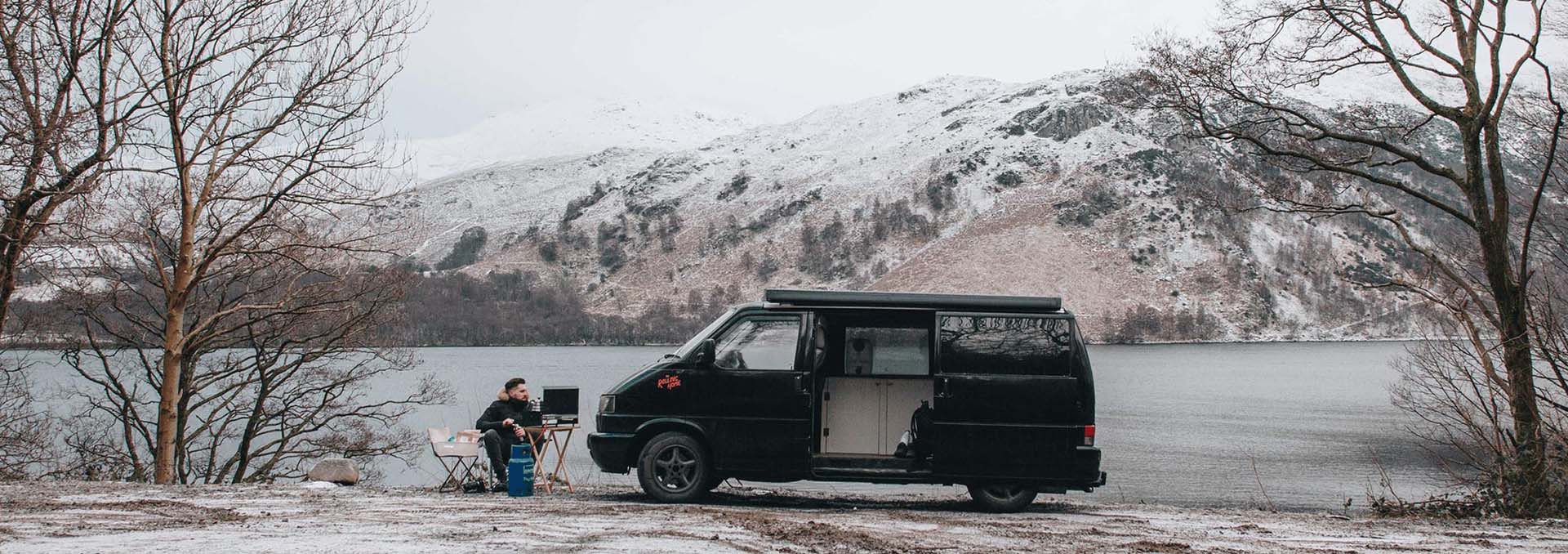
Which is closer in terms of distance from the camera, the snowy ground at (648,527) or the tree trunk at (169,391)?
the snowy ground at (648,527)

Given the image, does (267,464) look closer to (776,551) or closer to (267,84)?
(267,84)

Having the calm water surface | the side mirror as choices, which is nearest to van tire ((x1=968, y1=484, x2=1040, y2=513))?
the side mirror

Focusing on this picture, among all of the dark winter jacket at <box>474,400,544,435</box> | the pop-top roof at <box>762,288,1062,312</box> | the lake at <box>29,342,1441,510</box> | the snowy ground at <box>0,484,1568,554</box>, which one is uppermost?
the pop-top roof at <box>762,288,1062,312</box>

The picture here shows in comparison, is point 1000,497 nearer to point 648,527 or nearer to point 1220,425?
point 648,527

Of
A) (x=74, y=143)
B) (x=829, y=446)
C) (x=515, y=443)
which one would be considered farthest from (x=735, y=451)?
(x=74, y=143)

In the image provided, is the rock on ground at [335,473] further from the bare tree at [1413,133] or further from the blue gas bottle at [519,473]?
the bare tree at [1413,133]

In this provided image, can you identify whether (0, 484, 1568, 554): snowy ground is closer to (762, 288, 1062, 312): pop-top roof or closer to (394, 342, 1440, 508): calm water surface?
(762, 288, 1062, 312): pop-top roof

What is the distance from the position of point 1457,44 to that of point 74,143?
1604cm

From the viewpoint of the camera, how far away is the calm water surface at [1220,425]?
34281mm

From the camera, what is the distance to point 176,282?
742 inches

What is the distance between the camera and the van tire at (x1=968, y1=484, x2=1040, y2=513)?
12.9 m

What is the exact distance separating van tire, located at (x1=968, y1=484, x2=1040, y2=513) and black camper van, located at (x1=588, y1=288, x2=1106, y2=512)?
0.02m

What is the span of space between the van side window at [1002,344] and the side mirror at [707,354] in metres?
2.34

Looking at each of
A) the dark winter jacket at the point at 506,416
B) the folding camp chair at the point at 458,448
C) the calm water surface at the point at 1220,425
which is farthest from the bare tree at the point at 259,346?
the dark winter jacket at the point at 506,416
